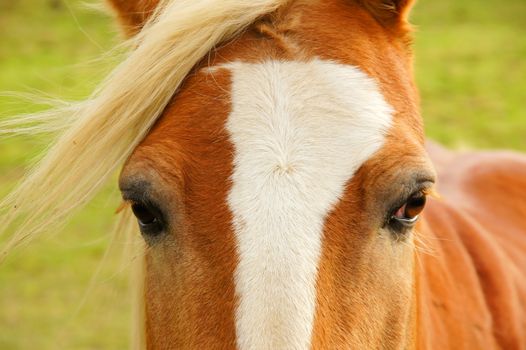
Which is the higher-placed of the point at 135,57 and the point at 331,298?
the point at 135,57

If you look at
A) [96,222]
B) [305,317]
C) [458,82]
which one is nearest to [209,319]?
[305,317]

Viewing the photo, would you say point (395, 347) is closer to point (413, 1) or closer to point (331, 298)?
point (331, 298)

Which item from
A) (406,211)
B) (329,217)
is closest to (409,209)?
(406,211)

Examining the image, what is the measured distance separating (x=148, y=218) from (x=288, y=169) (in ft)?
1.29

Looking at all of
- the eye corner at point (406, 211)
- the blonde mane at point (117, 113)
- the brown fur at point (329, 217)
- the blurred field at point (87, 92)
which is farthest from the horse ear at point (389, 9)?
the eye corner at point (406, 211)

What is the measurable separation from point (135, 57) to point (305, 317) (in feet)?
2.73

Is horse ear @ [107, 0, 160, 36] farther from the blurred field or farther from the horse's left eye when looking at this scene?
the horse's left eye

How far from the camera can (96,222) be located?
7.45 metres

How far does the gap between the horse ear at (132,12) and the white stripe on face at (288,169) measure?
40 cm

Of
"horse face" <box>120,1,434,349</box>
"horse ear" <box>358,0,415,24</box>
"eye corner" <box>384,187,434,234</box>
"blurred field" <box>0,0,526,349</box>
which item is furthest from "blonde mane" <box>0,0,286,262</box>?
"eye corner" <box>384,187,434,234</box>

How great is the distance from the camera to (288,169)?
69.0 inches

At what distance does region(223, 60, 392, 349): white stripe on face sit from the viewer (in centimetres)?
166

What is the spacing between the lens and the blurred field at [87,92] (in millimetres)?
4129

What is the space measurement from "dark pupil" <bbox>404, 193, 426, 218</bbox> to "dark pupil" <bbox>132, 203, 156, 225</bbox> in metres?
0.61
